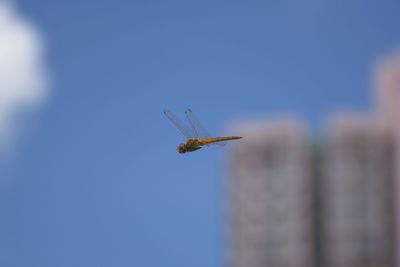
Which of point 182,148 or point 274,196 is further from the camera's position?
point 274,196

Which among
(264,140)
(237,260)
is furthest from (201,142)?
(237,260)

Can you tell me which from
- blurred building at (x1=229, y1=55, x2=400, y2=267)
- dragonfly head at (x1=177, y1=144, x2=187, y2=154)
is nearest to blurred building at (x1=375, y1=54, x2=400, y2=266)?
blurred building at (x1=229, y1=55, x2=400, y2=267)

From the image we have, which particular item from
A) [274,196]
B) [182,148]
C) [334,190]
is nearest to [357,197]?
[334,190]

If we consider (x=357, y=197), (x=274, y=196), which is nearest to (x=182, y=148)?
(x=357, y=197)

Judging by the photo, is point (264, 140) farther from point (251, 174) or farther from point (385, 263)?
point (385, 263)

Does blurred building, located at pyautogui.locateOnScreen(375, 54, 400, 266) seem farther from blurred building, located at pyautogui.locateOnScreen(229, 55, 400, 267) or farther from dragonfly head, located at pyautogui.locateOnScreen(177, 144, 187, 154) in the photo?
dragonfly head, located at pyautogui.locateOnScreen(177, 144, 187, 154)

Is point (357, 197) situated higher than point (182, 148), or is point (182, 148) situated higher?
point (357, 197)

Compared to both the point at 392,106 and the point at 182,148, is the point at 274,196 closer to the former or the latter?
the point at 392,106
